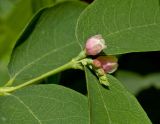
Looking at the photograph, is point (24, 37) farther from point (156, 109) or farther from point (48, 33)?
point (156, 109)

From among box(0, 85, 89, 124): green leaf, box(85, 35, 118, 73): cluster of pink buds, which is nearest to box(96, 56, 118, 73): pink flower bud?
box(85, 35, 118, 73): cluster of pink buds

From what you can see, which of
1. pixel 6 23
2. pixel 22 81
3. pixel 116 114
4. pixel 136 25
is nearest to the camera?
pixel 116 114

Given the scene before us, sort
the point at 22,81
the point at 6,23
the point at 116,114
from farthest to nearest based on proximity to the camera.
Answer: the point at 6,23, the point at 22,81, the point at 116,114

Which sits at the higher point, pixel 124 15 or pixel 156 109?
pixel 124 15

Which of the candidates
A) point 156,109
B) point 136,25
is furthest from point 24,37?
point 156,109

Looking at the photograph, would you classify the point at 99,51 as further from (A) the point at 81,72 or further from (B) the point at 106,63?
(A) the point at 81,72
